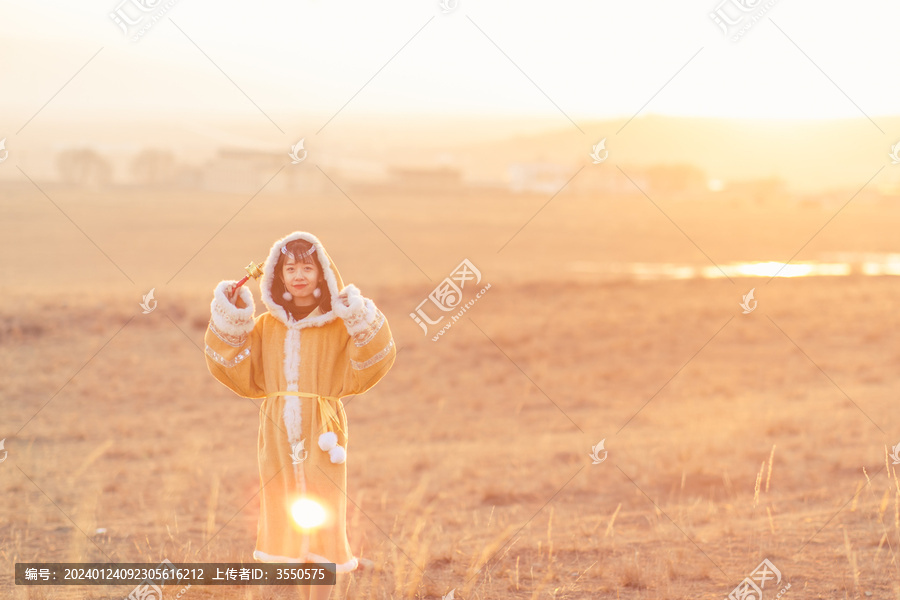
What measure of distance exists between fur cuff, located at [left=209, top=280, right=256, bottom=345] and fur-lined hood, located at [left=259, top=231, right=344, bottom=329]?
0.42ft

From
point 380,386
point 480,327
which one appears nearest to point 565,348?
point 480,327

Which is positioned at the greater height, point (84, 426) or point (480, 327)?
point (480, 327)

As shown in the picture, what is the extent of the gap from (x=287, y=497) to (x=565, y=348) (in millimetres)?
12351

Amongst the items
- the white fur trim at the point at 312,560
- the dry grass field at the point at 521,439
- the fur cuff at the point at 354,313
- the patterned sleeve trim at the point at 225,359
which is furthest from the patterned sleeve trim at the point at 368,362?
the dry grass field at the point at 521,439

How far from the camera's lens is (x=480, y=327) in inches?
655

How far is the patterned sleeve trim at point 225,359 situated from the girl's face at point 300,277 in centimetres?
37

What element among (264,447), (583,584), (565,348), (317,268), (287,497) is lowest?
(583,584)

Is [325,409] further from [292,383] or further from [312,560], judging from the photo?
[312,560]

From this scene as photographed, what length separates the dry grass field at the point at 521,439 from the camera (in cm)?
491

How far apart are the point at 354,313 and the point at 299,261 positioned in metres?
0.41

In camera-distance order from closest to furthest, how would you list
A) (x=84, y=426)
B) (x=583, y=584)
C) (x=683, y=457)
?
(x=583, y=584)
(x=683, y=457)
(x=84, y=426)

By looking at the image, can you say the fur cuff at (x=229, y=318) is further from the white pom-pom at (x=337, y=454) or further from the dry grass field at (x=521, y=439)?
the dry grass field at (x=521, y=439)

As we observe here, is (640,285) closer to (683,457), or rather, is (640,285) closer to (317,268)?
(683,457)

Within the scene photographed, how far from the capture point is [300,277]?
146 inches
